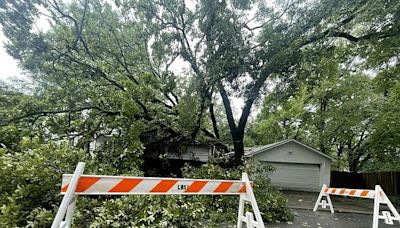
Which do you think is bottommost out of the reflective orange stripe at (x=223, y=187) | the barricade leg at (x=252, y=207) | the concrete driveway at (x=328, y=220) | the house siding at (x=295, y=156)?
the concrete driveway at (x=328, y=220)

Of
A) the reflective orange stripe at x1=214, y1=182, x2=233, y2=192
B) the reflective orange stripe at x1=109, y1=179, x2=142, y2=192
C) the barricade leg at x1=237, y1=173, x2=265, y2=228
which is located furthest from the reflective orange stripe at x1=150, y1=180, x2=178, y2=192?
the barricade leg at x1=237, y1=173, x2=265, y2=228

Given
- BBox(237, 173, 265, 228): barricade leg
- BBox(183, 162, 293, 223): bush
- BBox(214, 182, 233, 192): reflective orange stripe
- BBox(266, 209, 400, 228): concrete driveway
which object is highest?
BBox(214, 182, 233, 192): reflective orange stripe

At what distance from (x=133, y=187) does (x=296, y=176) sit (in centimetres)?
1402

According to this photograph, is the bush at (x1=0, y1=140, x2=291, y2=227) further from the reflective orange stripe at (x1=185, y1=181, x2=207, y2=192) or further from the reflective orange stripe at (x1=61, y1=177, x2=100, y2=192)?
the reflective orange stripe at (x1=61, y1=177, x2=100, y2=192)

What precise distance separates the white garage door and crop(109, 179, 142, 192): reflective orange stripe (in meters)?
13.1

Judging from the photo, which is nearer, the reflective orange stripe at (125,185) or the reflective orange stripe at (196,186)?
the reflective orange stripe at (125,185)

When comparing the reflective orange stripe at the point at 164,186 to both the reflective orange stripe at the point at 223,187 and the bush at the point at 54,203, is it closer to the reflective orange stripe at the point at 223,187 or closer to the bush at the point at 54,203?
the reflective orange stripe at the point at 223,187

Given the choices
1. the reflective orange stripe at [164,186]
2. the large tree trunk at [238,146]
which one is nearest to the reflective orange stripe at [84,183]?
the reflective orange stripe at [164,186]

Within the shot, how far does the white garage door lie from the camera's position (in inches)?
559

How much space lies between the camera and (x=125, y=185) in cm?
223

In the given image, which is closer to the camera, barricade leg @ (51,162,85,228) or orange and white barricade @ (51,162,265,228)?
barricade leg @ (51,162,85,228)

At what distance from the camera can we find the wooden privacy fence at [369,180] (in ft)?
41.3

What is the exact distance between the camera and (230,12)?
7922 mm

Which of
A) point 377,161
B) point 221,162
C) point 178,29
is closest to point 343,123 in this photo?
point 377,161
